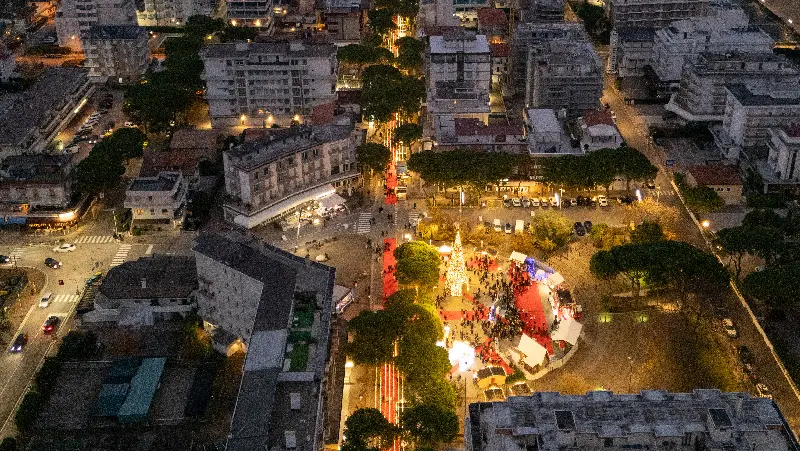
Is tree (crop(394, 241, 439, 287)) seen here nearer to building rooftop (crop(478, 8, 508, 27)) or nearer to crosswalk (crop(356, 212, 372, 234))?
crosswalk (crop(356, 212, 372, 234))

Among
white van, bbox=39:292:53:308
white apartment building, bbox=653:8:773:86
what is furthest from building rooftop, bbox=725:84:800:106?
white van, bbox=39:292:53:308

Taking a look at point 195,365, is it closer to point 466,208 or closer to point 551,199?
point 466,208

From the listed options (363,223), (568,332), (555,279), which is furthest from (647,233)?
(363,223)

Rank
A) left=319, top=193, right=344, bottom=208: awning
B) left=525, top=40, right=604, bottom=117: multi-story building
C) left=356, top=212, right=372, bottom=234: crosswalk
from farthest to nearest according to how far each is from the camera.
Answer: left=525, top=40, right=604, bottom=117: multi-story building, left=319, top=193, right=344, bottom=208: awning, left=356, top=212, right=372, bottom=234: crosswalk

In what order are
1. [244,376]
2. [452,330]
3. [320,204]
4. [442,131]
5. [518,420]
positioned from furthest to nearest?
[442,131]
[320,204]
[452,330]
[244,376]
[518,420]

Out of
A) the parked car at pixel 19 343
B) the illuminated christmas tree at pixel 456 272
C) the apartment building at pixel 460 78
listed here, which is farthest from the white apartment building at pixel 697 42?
the parked car at pixel 19 343

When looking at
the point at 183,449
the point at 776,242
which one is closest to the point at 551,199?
the point at 776,242

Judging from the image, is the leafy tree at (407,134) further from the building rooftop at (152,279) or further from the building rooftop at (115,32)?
the building rooftop at (115,32)
